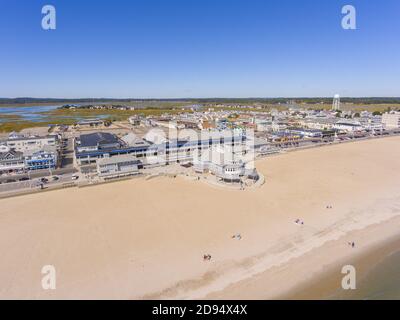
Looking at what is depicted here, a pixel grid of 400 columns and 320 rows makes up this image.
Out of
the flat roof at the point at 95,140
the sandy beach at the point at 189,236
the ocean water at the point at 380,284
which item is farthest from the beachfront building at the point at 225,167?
the flat roof at the point at 95,140

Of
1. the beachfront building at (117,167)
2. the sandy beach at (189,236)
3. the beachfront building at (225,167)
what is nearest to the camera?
the sandy beach at (189,236)

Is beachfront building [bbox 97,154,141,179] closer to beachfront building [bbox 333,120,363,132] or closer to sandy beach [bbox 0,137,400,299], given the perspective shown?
sandy beach [bbox 0,137,400,299]

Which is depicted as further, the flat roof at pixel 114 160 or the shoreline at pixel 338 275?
the flat roof at pixel 114 160

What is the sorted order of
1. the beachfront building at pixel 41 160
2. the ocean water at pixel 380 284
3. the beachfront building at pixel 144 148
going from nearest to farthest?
1. the ocean water at pixel 380 284
2. the beachfront building at pixel 41 160
3. the beachfront building at pixel 144 148

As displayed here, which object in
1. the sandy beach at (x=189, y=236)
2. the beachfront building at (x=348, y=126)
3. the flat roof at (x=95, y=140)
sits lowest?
the sandy beach at (x=189, y=236)

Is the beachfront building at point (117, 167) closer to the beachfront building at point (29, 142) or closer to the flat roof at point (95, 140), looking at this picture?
Answer: the flat roof at point (95, 140)
